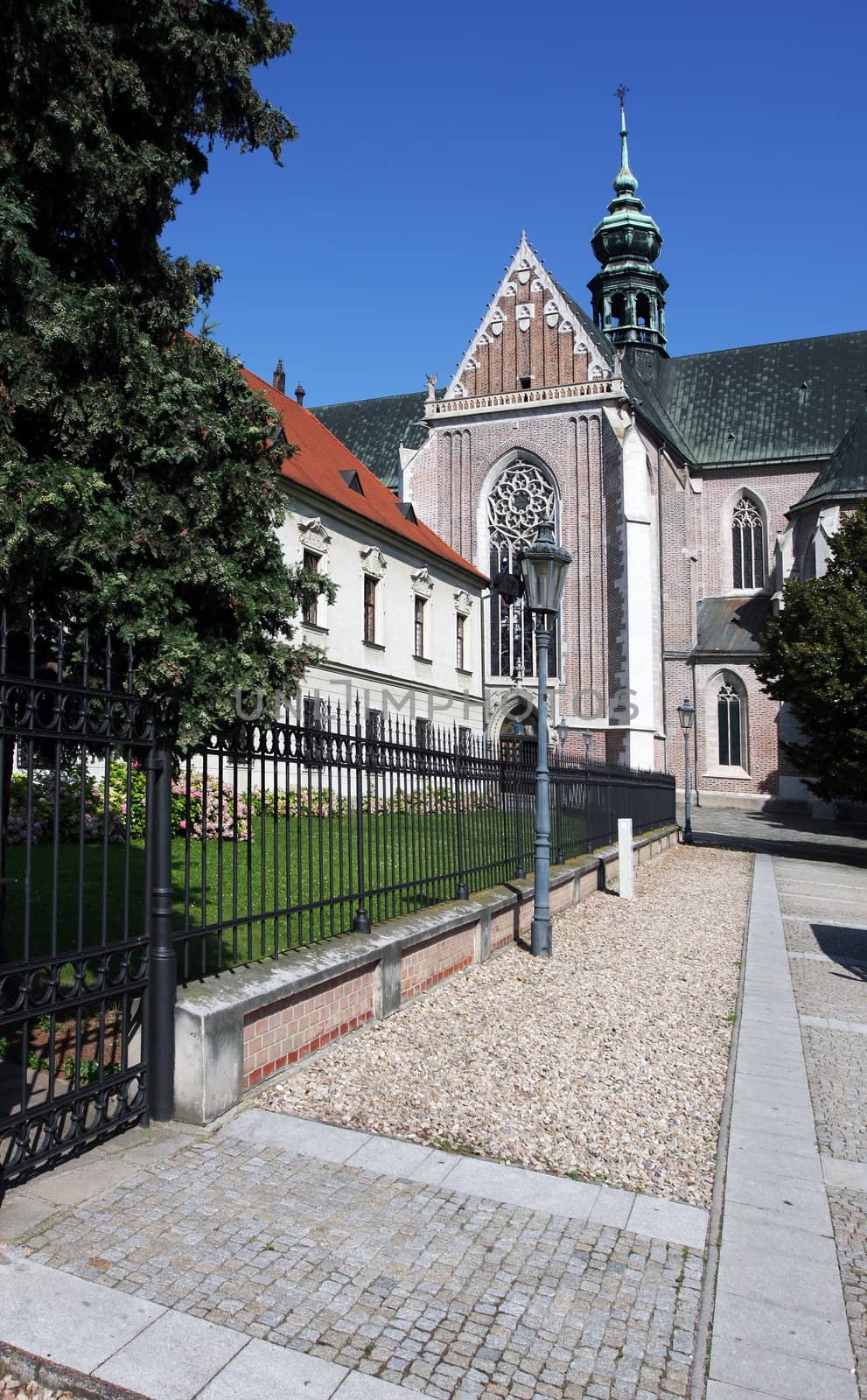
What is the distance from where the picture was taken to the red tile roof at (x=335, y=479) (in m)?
24.1

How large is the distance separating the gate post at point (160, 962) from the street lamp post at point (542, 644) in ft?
16.8

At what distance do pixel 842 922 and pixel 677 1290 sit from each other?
33.9 feet

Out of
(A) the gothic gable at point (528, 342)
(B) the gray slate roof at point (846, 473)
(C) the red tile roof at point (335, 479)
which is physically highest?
(A) the gothic gable at point (528, 342)

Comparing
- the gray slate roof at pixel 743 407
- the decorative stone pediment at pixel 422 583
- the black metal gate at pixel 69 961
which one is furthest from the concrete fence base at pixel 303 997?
the gray slate roof at pixel 743 407

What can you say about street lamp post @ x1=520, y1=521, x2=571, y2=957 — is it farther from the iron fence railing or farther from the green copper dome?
the green copper dome

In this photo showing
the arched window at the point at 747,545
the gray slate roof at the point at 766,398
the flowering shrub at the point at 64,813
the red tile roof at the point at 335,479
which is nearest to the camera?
the flowering shrub at the point at 64,813

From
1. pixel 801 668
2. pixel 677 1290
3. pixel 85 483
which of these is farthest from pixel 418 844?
pixel 801 668

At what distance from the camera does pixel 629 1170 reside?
14.5 feet

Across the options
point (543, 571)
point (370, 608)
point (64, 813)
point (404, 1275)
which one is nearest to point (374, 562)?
point (370, 608)

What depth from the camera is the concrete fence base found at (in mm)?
4602

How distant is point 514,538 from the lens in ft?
127

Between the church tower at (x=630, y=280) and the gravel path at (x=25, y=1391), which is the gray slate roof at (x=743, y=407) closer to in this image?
the church tower at (x=630, y=280)

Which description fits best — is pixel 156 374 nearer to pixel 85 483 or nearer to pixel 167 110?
pixel 85 483

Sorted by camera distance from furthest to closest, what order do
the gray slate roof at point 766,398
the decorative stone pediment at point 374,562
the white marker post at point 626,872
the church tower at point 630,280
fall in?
the church tower at point 630,280, the gray slate roof at point 766,398, the decorative stone pediment at point 374,562, the white marker post at point 626,872
